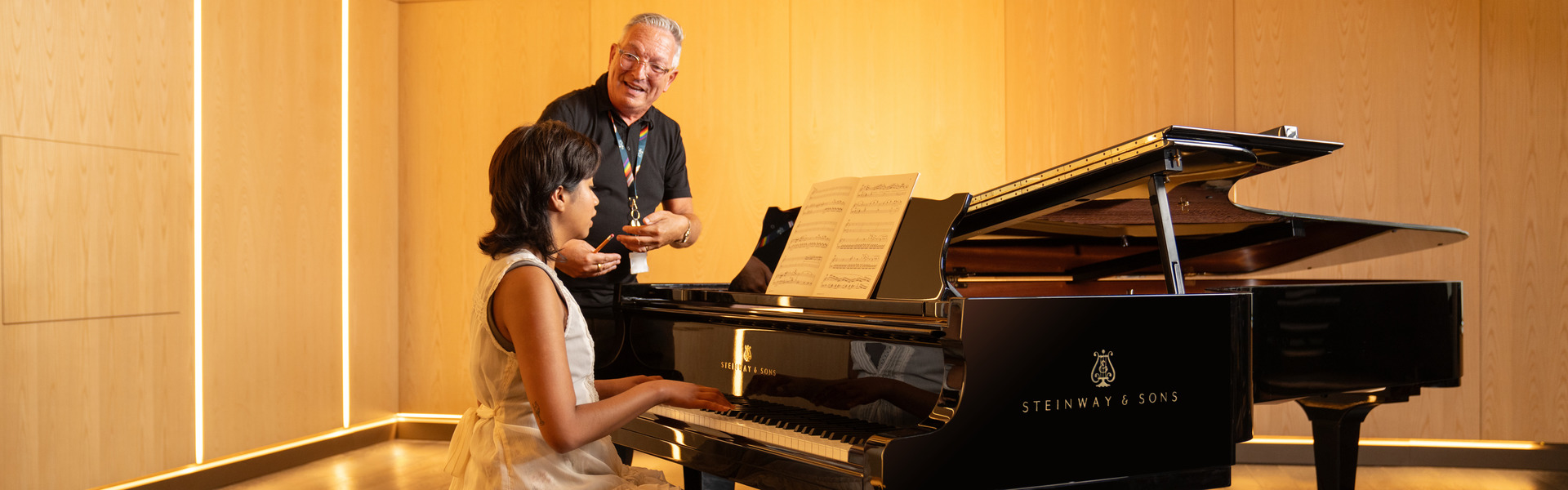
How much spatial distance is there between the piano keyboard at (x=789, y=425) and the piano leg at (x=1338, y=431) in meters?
1.58

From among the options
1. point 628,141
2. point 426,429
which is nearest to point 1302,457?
point 628,141

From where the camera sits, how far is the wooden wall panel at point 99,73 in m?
3.10

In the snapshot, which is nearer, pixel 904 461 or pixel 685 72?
pixel 904 461

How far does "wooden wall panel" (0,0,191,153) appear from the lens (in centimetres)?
310

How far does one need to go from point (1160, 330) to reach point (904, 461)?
22.4 inches

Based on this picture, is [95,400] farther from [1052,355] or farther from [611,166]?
[1052,355]

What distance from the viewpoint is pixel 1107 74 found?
4402mm

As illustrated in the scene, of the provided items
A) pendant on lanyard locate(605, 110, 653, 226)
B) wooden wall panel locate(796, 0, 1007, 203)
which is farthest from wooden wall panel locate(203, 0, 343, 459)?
wooden wall panel locate(796, 0, 1007, 203)

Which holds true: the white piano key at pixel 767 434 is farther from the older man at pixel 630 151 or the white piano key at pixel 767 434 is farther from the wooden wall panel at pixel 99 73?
the wooden wall panel at pixel 99 73

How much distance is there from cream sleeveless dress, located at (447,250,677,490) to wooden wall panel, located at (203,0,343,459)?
289 centimetres

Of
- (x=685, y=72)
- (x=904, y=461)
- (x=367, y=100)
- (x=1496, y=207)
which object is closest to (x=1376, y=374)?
(x=904, y=461)

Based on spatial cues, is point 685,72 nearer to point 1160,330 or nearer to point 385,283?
point 385,283

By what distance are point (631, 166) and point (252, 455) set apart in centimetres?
248

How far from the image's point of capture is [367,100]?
475 centimetres
